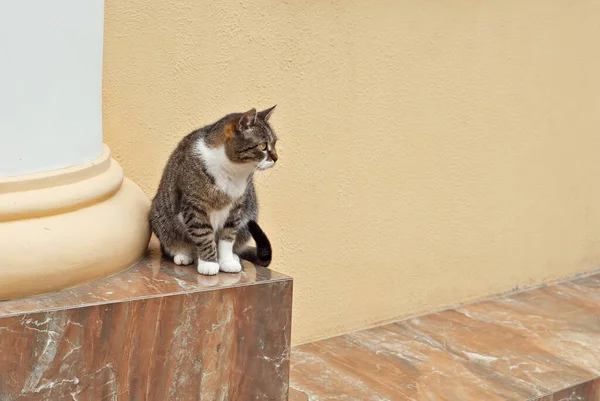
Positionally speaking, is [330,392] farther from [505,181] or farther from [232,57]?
[505,181]

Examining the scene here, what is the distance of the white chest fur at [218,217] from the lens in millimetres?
2605

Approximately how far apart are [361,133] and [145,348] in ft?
5.18

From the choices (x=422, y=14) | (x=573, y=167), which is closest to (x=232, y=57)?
(x=422, y=14)

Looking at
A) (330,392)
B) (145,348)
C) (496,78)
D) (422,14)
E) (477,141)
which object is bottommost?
(330,392)

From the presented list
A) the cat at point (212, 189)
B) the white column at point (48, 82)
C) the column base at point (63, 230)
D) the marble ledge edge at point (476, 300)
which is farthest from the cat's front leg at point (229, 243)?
the marble ledge edge at point (476, 300)

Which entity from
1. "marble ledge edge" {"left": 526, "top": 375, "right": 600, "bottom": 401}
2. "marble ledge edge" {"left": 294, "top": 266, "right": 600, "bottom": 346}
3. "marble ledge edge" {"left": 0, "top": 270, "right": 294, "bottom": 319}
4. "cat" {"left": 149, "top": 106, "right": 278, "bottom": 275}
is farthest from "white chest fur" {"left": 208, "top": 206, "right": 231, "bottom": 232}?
"marble ledge edge" {"left": 526, "top": 375, "right": 600, "bottom": 401}

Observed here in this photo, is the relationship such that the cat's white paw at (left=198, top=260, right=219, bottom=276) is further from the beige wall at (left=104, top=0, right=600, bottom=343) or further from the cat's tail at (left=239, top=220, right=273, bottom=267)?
the beige wall at (left=104, top=0, right=600, bottom=343)

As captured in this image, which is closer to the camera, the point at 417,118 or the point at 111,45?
the point at 111,45

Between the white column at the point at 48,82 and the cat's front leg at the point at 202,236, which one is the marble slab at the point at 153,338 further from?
the white column at the point at 48,82

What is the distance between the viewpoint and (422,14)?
3.69 metres

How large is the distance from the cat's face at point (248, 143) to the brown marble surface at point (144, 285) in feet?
1.09

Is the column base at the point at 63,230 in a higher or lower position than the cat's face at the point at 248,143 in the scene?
lower

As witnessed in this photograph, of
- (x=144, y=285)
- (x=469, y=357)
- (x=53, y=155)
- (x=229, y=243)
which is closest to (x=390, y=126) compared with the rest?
(x=469, y=357)

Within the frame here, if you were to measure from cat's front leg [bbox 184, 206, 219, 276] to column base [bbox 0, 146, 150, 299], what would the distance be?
15 cm
